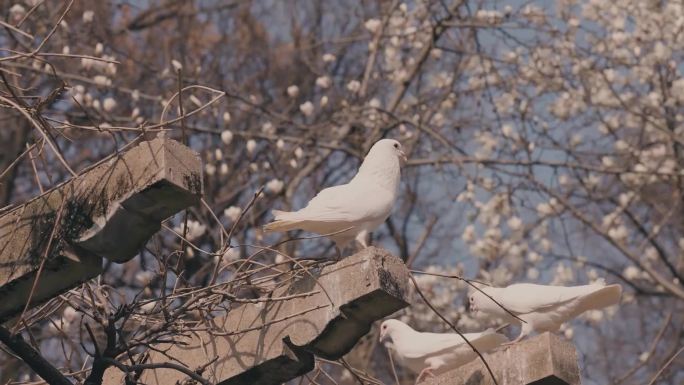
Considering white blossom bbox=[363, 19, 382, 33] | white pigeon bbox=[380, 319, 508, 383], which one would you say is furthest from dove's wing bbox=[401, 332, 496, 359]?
white blossom bbox=[363, 19, 382, 33]

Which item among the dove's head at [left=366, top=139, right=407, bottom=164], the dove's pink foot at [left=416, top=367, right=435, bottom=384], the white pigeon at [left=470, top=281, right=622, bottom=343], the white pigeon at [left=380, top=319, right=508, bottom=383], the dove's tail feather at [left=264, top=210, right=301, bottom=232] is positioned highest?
the dove's head at [left=366, top=139, right=407, bottom=164]

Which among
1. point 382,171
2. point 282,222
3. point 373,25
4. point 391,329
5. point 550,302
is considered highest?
point 373,25

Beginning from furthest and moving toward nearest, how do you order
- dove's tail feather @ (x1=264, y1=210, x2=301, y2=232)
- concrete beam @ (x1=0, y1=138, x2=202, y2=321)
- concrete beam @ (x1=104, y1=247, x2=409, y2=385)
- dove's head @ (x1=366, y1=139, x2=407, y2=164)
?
dove's head @ (x1=366, y1=139, x2=407, y2=164)
dove's tail feather @ (x1=264, y1=210, x2=301, y2=232)
concrete beam @ (x1=104, y1=247, x2=409, y2=385)
concrete beam @ (x1=0, y1=138, x2=202, y2=321)

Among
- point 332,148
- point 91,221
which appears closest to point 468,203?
point 332,148

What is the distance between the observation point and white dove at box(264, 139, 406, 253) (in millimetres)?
4016

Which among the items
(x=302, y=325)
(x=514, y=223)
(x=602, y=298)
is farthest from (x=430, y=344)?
(x=514, y=223)

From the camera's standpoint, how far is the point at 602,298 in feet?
14.3

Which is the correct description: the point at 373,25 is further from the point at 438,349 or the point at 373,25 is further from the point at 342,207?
the point at 342,207

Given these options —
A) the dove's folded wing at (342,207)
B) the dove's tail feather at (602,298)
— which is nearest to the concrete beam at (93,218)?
the dove's folded wing at (342,207)

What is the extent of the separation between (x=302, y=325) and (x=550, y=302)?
44.7 inches

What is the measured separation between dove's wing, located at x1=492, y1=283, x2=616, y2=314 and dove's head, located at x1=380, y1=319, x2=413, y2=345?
0.63 m

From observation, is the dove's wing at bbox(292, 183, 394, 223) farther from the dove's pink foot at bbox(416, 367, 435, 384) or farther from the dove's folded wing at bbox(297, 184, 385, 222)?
the dove's pink foot at bbox(416, 367, 435, 384)

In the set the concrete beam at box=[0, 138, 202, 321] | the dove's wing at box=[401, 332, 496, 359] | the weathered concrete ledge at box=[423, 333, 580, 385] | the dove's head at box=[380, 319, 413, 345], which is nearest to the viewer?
the concrete beam at box=[0, 138, 202, 321]

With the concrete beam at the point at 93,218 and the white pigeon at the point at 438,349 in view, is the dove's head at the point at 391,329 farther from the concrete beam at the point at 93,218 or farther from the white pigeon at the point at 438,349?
the concrete beam at the point at 93,218
